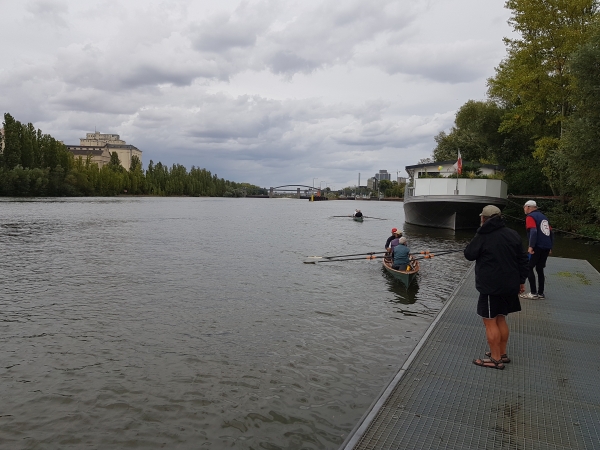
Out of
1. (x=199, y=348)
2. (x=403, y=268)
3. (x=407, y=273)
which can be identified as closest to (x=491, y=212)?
(x=199, y=348)

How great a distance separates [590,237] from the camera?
91.5 feet

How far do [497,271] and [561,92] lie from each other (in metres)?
32.2

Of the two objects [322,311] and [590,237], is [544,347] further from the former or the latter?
[590,237]

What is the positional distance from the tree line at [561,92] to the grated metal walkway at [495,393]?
18005 millimetres

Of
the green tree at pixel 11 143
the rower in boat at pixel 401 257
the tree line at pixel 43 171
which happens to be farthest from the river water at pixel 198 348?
the green tree at pixel 11 143

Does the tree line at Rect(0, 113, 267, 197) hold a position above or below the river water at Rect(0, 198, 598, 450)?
above

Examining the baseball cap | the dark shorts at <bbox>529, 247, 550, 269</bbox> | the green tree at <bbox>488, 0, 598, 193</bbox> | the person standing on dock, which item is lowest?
the dark shorts at <bbox>529, 247, 550, 269</bbox>

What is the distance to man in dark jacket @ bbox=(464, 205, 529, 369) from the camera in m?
6.32

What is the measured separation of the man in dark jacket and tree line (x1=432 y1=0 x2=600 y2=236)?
790 inches

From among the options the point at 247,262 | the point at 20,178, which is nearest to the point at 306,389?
the point at 247,262

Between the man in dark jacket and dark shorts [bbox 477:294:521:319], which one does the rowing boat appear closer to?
the man in dark jacket

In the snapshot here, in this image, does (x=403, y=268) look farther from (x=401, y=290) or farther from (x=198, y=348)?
(x=198, y=348)

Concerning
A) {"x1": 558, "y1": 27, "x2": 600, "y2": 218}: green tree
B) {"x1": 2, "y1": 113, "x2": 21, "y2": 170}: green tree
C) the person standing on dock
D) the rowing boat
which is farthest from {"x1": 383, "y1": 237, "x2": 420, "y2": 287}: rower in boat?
{"x1": 2, "y1": 113, "x2": 21, "y2": 170}: green tree

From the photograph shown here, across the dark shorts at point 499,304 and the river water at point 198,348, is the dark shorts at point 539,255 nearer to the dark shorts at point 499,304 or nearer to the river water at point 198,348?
the river water at point 198,348
